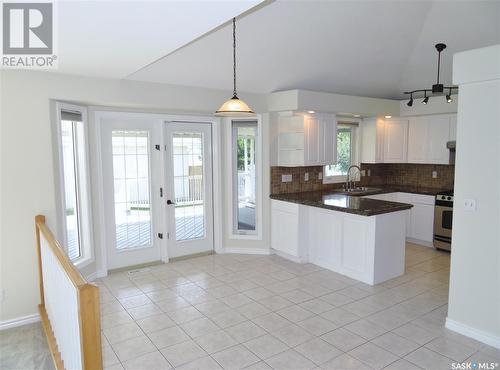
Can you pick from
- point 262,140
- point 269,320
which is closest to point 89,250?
point 269,320

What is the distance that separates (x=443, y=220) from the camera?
5.64 m

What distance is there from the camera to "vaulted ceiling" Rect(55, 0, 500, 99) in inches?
92.9

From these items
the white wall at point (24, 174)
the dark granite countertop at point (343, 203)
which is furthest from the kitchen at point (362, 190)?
the white wall at point (24, 174)

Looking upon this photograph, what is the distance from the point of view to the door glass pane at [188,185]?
5.28 meters

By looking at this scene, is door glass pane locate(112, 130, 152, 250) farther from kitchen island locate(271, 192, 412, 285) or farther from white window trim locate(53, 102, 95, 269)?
kitchen island locate(271, 192, 412, 285)

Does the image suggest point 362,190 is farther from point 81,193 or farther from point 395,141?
point 81,193

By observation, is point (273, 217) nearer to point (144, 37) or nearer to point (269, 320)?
point (269, 320)

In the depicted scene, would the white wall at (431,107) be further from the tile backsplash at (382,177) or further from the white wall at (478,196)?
the white wall at (478,196)

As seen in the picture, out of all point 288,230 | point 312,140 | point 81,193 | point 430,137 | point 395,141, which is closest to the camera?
point 81,193

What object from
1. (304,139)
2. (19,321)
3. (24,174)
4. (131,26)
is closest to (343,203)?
(304,139)

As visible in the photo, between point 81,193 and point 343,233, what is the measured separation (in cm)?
339

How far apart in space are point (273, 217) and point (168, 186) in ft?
5.47

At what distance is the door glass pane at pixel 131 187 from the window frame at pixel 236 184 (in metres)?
1.30

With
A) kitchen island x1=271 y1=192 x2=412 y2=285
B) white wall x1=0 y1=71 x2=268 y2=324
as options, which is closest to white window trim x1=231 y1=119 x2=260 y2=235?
kitchen island x1=271 y1=192 x2=412 y2=285
